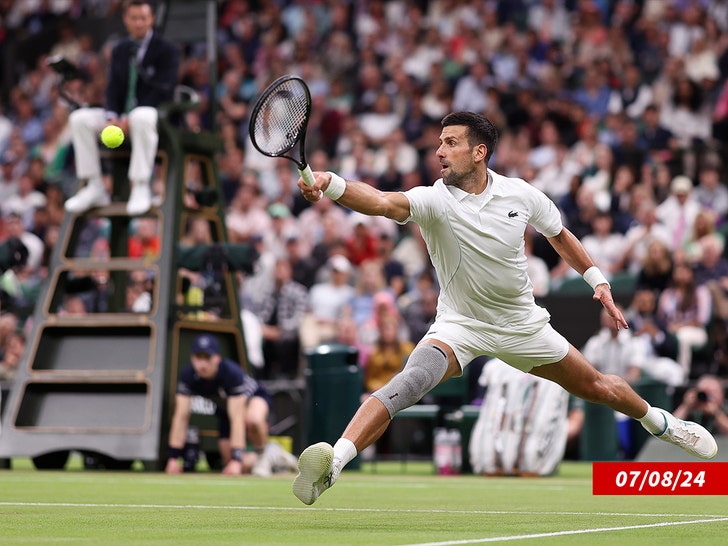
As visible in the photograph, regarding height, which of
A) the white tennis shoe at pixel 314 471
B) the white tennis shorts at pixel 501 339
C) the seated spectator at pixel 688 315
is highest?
the seated spectator at pixel 688 315

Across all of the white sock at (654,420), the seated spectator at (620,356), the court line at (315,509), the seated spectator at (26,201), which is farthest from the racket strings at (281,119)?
the seated spectator at (26,201)

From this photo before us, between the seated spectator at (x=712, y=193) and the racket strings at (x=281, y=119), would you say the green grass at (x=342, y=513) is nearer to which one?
the racket strings at (x=281, y=119)

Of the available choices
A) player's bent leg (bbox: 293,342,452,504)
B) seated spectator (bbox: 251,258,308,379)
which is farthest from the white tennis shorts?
seated spectator (bbox: 251,258,308,379)

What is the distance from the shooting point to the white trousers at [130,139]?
14.8m

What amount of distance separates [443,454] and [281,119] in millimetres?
7831

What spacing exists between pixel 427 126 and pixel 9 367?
780 centimetres

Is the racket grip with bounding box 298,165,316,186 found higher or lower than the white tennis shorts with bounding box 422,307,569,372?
higher

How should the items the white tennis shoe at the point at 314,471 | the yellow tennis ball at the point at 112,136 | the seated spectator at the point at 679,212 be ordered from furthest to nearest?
the seated spectator at the point at 679,212 → the yellow tennis ball at the point at 112,136 → the white tennis shoe at the point at 314,471

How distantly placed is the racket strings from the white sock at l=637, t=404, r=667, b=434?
9.56ft

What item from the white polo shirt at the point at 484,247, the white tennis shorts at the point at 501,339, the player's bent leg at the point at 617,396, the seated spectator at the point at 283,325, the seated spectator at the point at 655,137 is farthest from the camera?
the seated spectator at the point at 655,137

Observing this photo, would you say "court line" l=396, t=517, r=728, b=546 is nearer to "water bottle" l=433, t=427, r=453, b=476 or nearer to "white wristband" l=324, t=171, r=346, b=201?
"white wristband" l=324, t=171, r=346, b=201

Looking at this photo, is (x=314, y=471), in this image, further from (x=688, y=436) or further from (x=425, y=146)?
(x=425, y=146)

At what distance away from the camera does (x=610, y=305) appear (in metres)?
8.49

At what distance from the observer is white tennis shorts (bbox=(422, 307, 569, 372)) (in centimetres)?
847
